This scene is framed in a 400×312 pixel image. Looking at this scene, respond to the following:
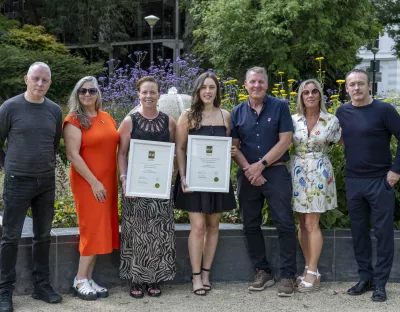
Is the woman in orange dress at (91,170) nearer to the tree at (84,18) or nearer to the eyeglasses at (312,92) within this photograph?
the eyeglasses at (312,92)

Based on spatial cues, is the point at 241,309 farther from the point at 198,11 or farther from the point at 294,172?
the point at 198,11

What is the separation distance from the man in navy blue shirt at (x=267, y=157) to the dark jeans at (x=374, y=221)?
1.95 feet

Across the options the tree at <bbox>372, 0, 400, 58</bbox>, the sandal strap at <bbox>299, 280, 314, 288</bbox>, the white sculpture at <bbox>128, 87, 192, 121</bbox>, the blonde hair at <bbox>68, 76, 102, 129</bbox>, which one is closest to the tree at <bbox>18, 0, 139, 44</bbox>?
the tree at <bbox>372, 0, 400, 58</bbox>

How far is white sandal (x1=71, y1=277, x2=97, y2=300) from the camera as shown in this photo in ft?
17.9

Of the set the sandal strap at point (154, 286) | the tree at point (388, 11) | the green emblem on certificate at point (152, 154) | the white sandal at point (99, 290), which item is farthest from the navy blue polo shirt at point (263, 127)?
the tree at point (388, 11)

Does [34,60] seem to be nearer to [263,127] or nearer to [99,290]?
[99,290]

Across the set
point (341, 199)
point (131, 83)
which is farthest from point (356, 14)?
point (341, 199)

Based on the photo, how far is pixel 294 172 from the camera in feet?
18.5

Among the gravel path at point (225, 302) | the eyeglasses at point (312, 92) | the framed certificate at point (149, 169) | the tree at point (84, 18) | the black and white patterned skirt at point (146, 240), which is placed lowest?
the gravel path at point (225, 302)

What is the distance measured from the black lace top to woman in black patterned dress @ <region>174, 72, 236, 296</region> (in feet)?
0.47

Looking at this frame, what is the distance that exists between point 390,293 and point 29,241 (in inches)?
137

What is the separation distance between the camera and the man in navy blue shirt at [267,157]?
5484 mm

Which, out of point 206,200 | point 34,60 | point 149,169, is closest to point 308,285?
point 206,200

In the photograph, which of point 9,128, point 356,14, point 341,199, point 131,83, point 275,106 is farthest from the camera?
point 356,14
